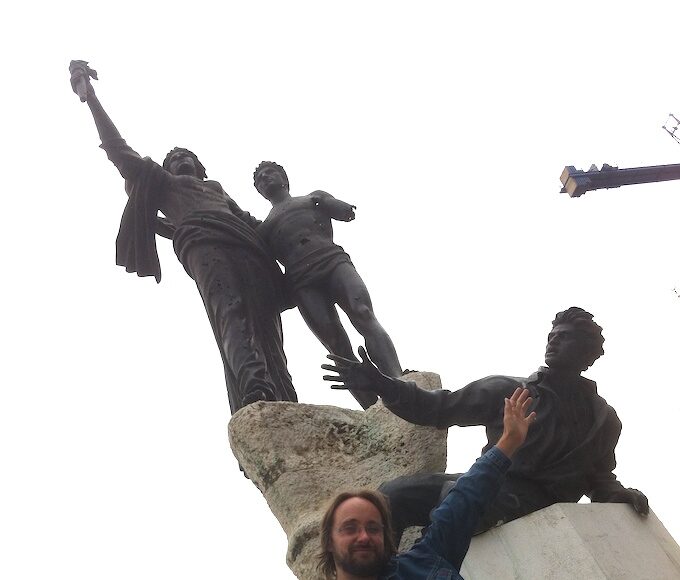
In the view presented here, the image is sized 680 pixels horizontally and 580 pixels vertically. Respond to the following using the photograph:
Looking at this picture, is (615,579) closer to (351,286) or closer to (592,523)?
(592,523)

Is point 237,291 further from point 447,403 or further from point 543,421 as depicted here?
point 543,421

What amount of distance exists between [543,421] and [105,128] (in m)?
4.36

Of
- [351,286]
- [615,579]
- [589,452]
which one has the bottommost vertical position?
[615,579]

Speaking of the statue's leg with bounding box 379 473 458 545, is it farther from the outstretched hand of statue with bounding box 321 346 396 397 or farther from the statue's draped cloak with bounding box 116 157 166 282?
the statue's draped cloak with bounding box 116 157 166 282

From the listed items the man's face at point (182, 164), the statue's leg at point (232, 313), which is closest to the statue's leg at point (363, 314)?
the statue's leg at point (232, 313)

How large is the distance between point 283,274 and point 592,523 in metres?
3.29

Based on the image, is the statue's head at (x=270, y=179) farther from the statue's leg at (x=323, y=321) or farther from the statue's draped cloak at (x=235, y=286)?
the statue's leg at (x=323, y=321)

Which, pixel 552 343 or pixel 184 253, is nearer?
pixel 552 343

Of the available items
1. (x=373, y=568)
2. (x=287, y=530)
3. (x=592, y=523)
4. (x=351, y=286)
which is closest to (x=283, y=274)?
(x=351, y=286)

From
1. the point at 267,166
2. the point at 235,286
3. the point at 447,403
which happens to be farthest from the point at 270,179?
the point at 447,403

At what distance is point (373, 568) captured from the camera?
1769 mm

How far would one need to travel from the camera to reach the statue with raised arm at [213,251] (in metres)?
4.95

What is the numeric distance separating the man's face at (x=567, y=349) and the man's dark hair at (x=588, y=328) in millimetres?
14

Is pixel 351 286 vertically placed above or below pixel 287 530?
above
